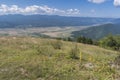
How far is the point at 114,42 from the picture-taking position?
63.6 metres

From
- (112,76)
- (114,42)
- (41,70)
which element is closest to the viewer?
(112,76)

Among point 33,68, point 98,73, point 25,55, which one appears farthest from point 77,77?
point 25,55

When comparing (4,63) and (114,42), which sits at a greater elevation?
(4,63)

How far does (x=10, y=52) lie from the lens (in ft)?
47.7

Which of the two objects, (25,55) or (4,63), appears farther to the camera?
(25,55)

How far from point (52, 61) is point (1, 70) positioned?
290cm

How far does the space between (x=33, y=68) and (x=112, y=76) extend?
3.59m

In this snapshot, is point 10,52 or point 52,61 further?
point 10,52

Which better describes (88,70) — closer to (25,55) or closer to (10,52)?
(25,55)

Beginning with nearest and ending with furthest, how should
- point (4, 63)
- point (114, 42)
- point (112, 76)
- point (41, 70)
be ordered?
point (112, 76)
point (41, 70)
point (4, 63)
point (114, 42)

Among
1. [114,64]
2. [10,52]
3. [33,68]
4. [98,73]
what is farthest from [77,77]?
[10,52]

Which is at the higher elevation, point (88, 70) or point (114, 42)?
point (88, 70)

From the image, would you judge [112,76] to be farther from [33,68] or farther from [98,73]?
[33,68]

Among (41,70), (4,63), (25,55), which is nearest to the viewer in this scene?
(41,70)
